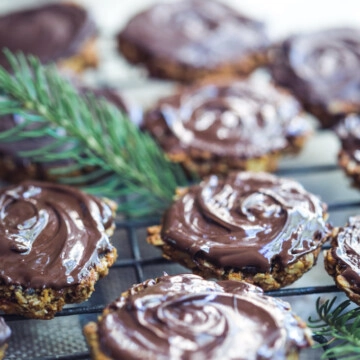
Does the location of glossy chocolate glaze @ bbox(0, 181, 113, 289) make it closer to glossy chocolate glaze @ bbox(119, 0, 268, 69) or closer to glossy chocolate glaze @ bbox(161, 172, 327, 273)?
glossy chocolate glaze @ bbox(161, 172, 327, 273)

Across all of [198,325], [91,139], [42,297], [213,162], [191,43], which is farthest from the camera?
[191,43]

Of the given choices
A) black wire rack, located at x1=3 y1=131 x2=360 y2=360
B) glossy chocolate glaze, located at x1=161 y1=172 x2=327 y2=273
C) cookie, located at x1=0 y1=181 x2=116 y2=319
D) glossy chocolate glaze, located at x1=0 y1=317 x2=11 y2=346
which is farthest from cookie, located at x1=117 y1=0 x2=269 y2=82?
glossy chocolate glaze, located at x1=0 y1=317 x2=11 y2=346

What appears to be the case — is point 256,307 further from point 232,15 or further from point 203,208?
point 232,15

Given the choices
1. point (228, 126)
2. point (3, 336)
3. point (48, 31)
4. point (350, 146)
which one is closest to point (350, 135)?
point (350, 146)

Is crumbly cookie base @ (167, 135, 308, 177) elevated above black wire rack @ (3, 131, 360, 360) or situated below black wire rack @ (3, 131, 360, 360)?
above

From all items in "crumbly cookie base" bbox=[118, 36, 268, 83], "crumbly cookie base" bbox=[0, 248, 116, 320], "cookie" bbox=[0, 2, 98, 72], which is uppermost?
"cookie" bbox=[0, 2, 98, 72]

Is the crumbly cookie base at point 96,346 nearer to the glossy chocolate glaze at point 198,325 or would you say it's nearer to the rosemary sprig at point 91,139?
the glossy chocolate glaze at point 198,325

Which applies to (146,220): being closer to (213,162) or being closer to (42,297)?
(213,162)
